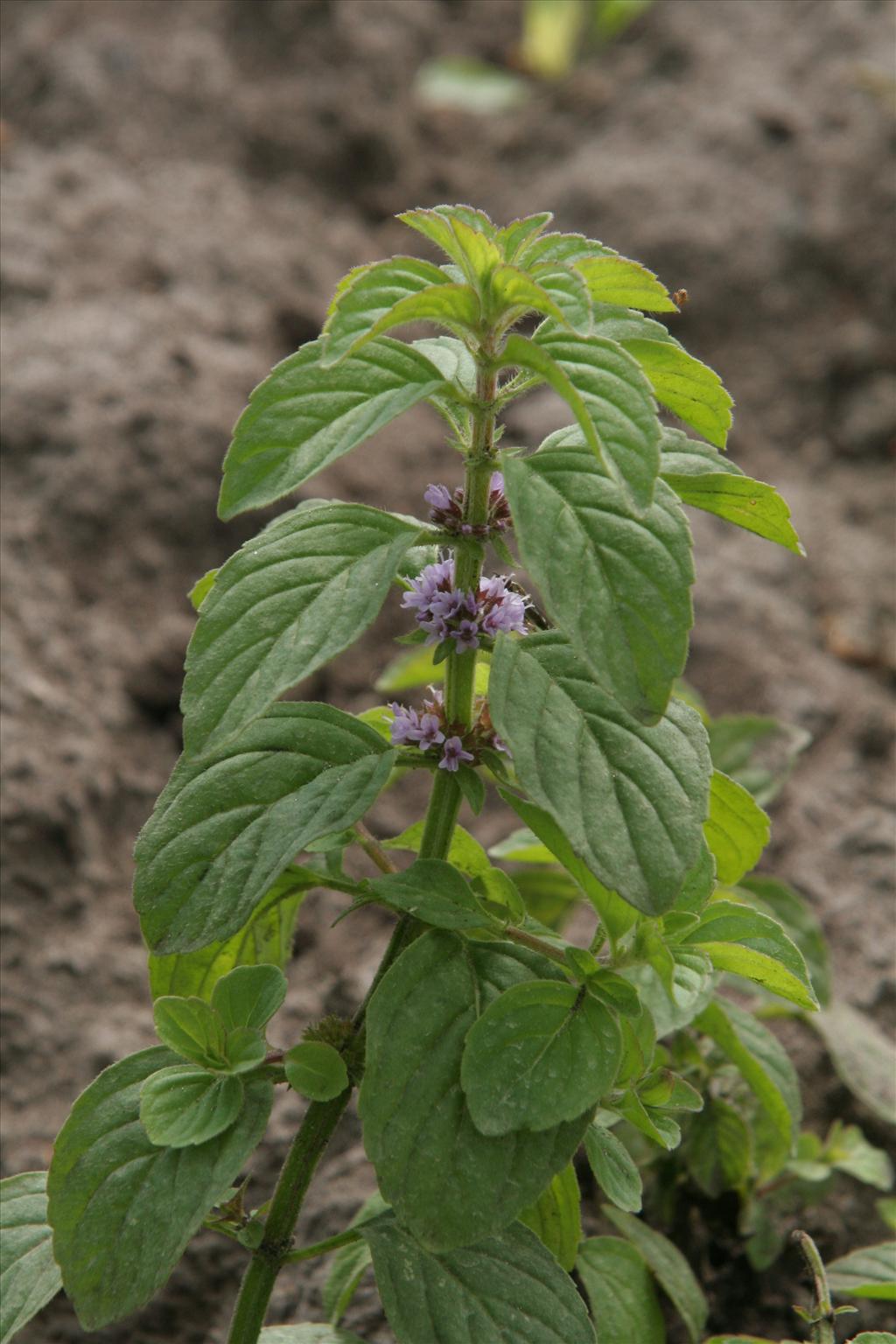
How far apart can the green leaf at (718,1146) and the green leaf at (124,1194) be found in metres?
0.69

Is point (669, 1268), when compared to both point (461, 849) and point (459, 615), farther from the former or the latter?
point (459, 615)

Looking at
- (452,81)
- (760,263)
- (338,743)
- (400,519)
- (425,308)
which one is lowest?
(338,743)

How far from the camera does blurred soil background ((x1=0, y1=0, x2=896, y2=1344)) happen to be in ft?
6.75

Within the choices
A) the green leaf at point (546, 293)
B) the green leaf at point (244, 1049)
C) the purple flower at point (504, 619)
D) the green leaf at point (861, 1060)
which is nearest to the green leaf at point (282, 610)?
the purple flower at point (504, 619)

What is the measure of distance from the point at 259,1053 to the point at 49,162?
2.79 metres

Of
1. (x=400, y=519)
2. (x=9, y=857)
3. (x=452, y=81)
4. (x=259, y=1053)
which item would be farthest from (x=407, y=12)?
(x=259, y=1053)

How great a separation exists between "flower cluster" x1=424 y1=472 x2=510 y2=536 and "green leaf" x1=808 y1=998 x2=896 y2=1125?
3.31ft

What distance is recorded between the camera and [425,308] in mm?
1117

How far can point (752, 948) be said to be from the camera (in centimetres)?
130

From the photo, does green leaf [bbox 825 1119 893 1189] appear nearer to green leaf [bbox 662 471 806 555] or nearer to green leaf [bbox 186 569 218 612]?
green leaf [bbox 662 471 806 555]

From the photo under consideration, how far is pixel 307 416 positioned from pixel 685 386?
357 mm

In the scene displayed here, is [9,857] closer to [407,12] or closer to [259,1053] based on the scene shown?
[259,1053]

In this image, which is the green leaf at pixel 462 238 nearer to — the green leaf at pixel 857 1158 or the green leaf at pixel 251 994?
the green leaf at pixel 251 994

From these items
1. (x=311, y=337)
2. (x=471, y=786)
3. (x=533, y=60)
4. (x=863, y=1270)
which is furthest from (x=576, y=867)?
(x=533, y=60)
